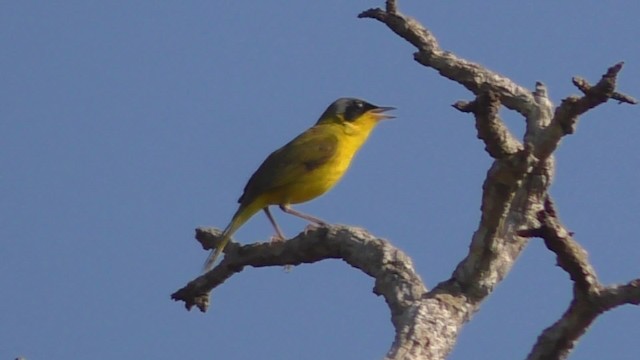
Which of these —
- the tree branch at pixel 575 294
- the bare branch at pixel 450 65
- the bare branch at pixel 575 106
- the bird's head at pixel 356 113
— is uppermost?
the bird's head at pixel 356 113

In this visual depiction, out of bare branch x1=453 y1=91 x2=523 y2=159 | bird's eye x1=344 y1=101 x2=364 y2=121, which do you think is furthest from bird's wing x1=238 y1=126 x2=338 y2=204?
bare branch x1=453 y1=91 x2=523 y2=159

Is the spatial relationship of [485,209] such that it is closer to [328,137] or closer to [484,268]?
[484,268]

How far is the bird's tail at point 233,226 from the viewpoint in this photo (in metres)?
10.6

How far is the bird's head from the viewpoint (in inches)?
567

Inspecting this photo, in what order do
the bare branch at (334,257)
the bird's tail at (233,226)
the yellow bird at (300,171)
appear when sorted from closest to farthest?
the bare branch at (334,257) → the bird's tail at (233,226) → the yellow bird at (300,171)

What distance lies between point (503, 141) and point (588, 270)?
32.0 inches

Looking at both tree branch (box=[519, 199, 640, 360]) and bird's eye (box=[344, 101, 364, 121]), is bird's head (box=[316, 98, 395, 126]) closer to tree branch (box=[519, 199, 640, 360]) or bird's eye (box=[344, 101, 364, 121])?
bird's eye (box=[344, 101, 364, 121])

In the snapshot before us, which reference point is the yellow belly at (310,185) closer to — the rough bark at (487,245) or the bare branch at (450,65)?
the rough bark at (487,245)

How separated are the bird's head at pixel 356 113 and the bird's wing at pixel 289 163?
68cm

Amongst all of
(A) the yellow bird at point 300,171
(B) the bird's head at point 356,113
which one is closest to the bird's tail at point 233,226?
(A) the yellow bird at point 300,171

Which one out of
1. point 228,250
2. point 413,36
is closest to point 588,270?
point 413,36

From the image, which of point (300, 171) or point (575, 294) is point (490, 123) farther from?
point (300, 171)

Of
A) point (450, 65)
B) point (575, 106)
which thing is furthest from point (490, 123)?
point (450, 65)

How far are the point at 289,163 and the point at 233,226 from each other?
4.87 feet
